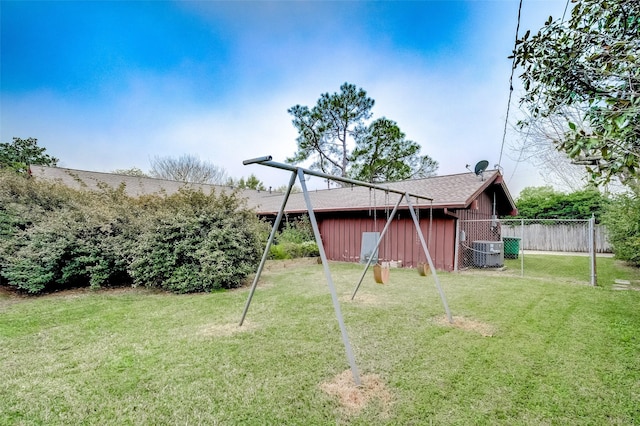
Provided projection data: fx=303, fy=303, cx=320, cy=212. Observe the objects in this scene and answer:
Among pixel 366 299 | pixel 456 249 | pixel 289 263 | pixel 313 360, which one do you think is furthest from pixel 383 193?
pixel 313 360

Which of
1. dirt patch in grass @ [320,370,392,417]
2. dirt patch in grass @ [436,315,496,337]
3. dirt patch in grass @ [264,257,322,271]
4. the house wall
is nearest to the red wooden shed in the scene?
the house wall

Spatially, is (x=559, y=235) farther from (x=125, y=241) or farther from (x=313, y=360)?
(x=125, y=241)

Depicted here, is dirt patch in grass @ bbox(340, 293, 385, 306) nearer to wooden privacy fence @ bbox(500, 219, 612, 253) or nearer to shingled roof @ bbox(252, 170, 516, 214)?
shingled roof @ bbox(252, 170, 516, 214)

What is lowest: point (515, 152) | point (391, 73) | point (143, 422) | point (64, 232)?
point (143, 422)

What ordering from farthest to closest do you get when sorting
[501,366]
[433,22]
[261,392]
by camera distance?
[433,22] < [501,366] < [261,392]

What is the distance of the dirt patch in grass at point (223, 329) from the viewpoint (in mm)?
4031

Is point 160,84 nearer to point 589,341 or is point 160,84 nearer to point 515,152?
point 515,152

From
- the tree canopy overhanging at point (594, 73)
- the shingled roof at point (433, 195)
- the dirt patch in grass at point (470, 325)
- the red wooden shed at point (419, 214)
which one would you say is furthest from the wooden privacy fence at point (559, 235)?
the tree canopy overhanging at point (594, 73)

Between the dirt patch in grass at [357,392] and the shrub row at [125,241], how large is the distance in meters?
4.52

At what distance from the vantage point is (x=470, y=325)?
4215 millimetres

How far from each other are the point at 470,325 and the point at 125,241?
700 centimetres

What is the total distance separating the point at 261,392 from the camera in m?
2.56

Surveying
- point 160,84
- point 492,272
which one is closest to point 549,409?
point 492,272

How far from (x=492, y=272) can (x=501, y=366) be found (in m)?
6.91
